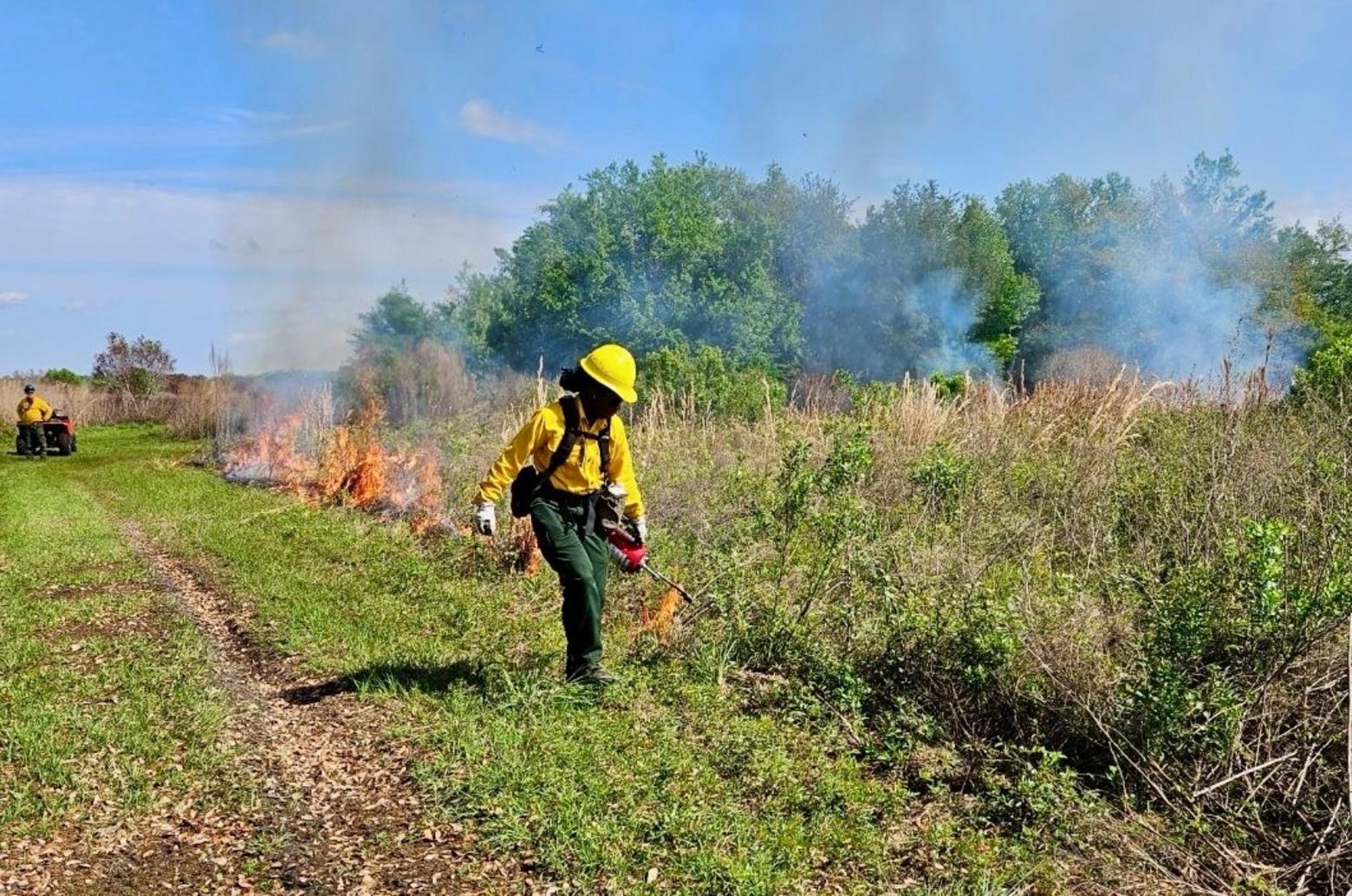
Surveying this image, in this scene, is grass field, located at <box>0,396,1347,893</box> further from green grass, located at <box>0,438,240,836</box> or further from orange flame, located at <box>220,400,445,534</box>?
orange flame, located at <box>220,400,445,534</box>

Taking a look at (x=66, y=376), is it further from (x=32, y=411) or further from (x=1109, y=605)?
(x=1109, y=605)

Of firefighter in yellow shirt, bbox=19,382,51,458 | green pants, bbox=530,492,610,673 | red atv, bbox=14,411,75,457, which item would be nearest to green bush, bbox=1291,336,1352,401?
green pants, bbox=530,492,610,673

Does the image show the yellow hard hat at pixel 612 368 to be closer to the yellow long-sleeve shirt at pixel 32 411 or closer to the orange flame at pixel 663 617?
the orange flame at pixel 663 617

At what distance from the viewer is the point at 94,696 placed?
18.6 ft

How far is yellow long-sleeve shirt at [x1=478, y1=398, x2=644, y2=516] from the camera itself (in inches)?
209

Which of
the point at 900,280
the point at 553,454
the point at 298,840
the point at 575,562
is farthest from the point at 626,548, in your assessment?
the point at 900,280

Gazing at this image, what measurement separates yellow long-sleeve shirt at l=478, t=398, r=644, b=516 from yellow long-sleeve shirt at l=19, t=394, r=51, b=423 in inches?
801

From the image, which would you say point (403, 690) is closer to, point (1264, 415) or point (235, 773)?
point (235, 773)

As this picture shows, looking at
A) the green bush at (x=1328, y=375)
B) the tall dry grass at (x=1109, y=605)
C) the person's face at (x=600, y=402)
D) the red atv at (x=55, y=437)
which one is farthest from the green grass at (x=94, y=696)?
the red atv at (x=55, y=437)

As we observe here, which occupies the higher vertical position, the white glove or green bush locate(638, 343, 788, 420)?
green bush locate(638, 343, 788, 420)

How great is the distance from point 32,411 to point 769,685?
21.5 m

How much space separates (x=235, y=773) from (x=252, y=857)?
2.67ft

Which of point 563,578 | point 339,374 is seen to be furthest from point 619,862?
point 339,374

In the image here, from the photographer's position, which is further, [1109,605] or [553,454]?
[1109,605]
